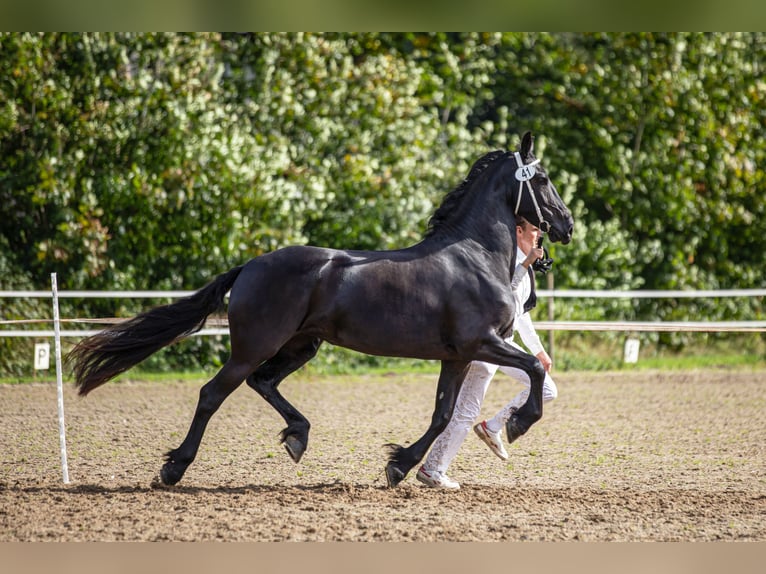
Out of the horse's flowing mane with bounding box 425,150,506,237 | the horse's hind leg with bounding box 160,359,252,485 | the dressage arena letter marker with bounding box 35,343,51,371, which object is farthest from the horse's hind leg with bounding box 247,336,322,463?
the dressage arena letter marker with bounding box 35,343,51,371

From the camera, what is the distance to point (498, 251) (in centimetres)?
586

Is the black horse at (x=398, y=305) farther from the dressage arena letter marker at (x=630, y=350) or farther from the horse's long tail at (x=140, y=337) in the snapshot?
the dressage arena letter marker at (x=630, y=350)

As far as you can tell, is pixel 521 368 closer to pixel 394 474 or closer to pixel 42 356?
pixel 394 474

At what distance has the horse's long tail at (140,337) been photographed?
596 cm

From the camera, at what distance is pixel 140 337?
6.01 metres

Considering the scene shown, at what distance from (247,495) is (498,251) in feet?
7.11

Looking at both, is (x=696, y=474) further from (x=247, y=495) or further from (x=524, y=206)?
(x=247, y=495)

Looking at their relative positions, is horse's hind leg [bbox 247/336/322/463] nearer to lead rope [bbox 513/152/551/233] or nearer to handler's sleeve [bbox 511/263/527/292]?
handler's sleeve [bbox 511/263/527/292]

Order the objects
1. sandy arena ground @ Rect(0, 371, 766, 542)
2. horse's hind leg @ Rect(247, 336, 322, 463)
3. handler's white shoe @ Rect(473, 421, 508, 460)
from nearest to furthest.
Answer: sandy arena ground @ Rect(0, 371, 766, 542)
horse's hind leg @ Rect(247, 336, 322, 463)
handler's white shoe @ Rect(473, 421, 508, 460)

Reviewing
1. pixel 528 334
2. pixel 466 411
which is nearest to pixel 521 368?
pixel 466 411

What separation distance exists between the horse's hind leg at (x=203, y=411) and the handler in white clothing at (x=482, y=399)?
135 cm

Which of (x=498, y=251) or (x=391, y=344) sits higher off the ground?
(x=498, y=251)

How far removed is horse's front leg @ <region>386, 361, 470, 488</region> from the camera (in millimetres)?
5773
